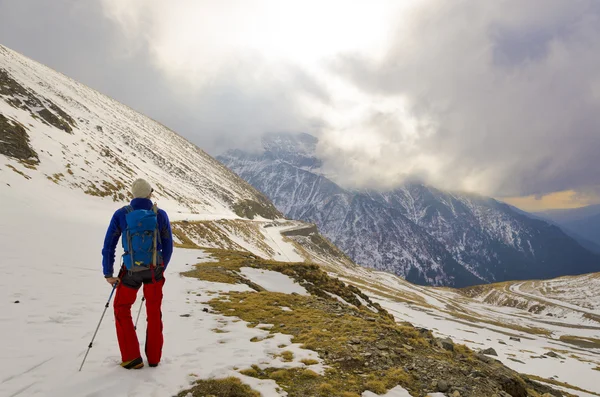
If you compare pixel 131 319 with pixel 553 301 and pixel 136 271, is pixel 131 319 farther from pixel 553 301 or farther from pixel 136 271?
pixel 553 301

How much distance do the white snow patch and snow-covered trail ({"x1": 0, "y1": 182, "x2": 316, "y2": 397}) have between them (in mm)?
3646

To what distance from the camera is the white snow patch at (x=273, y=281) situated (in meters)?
23.3

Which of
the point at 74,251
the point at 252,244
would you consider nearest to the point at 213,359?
the point at 74,251

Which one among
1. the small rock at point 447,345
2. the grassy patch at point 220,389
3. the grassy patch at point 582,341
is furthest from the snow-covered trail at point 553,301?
the grassy patch at point 220,389

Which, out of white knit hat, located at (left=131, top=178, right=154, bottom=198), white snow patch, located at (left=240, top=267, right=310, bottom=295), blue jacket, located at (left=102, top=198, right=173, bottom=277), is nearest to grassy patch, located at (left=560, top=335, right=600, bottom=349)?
white snow patch, located at (left=240, top=267, right=310, bottom=295)

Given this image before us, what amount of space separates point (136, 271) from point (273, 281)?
60.5 ft

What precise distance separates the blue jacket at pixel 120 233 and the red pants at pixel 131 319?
554 millimetres

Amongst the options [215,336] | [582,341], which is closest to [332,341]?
[215,336]

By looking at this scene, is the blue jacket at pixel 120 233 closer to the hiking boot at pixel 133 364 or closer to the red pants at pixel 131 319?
the red pants at pixel 131 319

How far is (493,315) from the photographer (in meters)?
138

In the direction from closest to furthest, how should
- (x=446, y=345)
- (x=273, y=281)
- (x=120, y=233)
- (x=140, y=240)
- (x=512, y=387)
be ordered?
(x=140, y=240) → (x=120, y=233) → (x=512, y=387) → (x=446, y=345) → (x=273, y=281)

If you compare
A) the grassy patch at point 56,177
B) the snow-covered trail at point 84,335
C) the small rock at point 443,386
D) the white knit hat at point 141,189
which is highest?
the grassy patch at point 56,177

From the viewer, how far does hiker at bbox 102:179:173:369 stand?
22.9 feet

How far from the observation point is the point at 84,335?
9.17 metres
